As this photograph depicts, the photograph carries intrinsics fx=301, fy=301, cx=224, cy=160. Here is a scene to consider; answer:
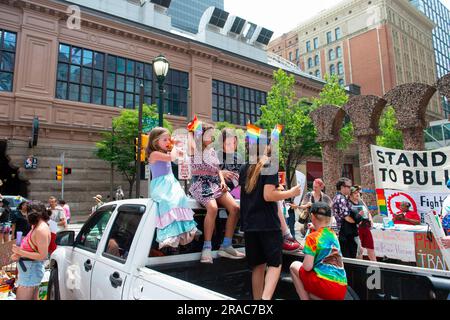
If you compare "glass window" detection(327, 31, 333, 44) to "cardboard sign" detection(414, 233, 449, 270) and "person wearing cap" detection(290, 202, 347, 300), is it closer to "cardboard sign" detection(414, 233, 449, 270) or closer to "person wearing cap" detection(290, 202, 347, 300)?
"cardboard sign" detection(414, 233, 449, 270)

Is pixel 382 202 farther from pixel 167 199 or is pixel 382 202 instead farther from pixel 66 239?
pixel 66 239

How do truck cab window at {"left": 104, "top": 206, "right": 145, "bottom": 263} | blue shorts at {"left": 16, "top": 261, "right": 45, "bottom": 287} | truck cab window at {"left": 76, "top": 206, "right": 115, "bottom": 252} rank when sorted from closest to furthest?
truck cab window at {"left": 104, "top": 206, "right": 145, "bottom": 263}, truck cab window at {"left": 76, "top": 206, "right": 115, "bottom": 252}, blue shorts at {"left": 16, "top": 261, "right": 45, "bottom": 287}

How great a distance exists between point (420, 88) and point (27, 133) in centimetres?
2295

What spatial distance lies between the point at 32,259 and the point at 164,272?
2.25m

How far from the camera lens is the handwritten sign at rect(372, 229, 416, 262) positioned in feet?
21.5

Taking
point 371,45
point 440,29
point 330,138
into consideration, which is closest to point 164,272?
point 330,138

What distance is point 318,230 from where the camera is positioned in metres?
2.76

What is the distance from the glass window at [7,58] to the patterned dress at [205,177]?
23.0m

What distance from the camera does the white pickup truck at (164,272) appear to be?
260 centimetres

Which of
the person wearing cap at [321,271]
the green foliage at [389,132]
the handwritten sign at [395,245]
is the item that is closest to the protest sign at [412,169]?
the handwritten sign at [395,245]

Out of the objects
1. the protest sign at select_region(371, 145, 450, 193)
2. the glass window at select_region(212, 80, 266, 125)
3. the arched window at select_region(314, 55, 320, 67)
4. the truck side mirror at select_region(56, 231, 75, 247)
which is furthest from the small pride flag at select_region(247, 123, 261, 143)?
the arched window at select_region(314, 55, 320, 67)

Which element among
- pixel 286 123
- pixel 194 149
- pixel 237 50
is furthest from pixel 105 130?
pixel 194 149

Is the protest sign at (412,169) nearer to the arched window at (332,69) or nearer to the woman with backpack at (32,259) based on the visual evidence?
the woman with backpack at (32,259)
